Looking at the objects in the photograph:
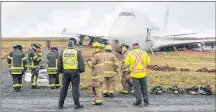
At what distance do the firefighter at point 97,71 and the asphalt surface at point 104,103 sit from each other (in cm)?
31

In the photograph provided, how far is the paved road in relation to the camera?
12.4m

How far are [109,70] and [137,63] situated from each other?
1.69 metres

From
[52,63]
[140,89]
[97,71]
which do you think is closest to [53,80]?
[52,63]

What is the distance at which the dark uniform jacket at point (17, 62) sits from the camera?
16844mm

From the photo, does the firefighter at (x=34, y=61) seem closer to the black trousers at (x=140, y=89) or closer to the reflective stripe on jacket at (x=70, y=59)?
the reflective stripe on jacket at (x=70, y=59)

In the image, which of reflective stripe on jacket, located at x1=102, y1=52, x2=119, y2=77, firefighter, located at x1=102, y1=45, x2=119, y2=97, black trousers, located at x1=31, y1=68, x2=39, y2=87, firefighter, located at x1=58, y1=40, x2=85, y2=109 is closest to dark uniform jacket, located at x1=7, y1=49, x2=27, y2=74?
black trousers, located at x1=31, y1=68, x2=39, y2=87

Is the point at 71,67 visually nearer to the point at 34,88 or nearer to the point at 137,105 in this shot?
the point at 137,105

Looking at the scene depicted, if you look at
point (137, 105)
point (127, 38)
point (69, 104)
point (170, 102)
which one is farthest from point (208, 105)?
point (127, 38)

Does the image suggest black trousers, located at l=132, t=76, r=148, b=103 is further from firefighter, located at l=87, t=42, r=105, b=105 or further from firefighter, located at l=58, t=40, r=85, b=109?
firefighter, located at l=58, t=40, r=85, b=109

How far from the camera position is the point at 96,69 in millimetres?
14078

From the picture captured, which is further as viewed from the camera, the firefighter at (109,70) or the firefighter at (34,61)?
the firefighter at (34,61)

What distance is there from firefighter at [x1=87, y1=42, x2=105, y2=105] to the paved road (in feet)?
1.02

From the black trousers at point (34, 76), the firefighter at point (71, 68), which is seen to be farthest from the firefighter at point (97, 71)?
the black trousers at point (34, 76)

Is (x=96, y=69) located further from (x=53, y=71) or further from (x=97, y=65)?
(x=53, y=71)
